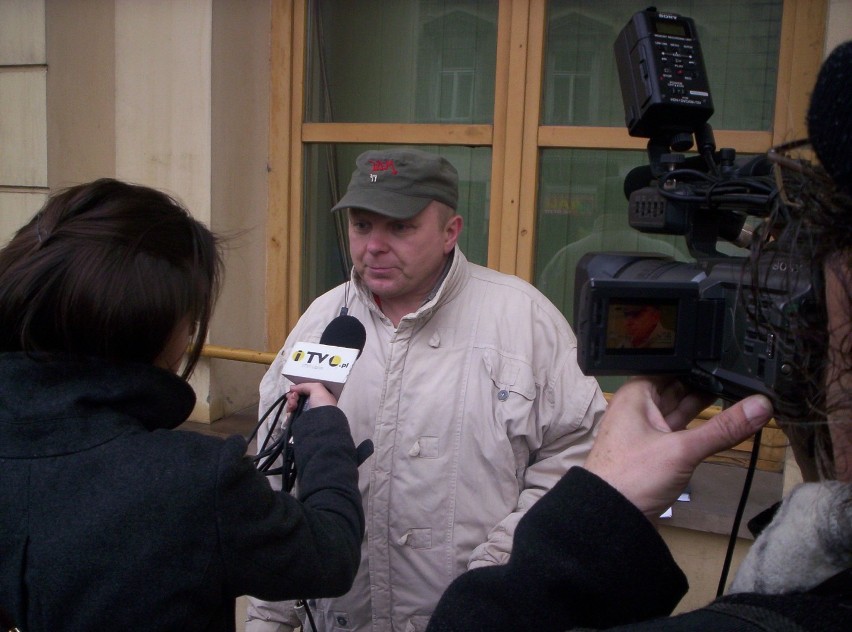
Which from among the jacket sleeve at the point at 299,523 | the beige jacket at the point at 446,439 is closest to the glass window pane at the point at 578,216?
→ the beige jacket at the point at 446,439

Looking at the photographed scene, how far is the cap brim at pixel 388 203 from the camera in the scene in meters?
2.12

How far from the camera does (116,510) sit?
1.11 m

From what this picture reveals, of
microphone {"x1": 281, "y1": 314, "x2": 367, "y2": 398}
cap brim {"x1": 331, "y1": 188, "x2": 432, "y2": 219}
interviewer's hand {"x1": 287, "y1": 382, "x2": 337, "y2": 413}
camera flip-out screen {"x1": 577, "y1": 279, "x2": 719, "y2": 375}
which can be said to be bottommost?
interviewer's hand {"x1": 287, "y1": 382, "x2": 337, "y2": 413}

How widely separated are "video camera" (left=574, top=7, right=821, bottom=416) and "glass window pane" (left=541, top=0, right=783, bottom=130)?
183cm

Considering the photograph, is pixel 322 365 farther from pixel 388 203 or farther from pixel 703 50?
pixel 703 50

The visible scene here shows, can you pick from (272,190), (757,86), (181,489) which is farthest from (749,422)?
(272,190)

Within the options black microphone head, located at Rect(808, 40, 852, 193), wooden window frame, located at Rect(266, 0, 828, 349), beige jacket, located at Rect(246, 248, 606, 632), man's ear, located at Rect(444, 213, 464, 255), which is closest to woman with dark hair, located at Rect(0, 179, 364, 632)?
beige jacket, located at Rect(246, 248, 606, 632)

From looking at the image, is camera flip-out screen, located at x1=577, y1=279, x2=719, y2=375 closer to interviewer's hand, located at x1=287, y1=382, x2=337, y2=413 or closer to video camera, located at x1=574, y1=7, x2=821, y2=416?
video camera, located at x1=574, y1=7, x2=821, y2=416

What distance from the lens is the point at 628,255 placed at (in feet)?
3.99

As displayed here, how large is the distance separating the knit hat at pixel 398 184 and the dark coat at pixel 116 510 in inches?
40.7

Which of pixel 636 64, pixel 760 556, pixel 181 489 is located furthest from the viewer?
pixel 636 64

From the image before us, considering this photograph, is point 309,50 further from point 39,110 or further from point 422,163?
point 422,163

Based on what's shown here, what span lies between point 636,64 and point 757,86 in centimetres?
191

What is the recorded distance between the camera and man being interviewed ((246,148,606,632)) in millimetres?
2006
